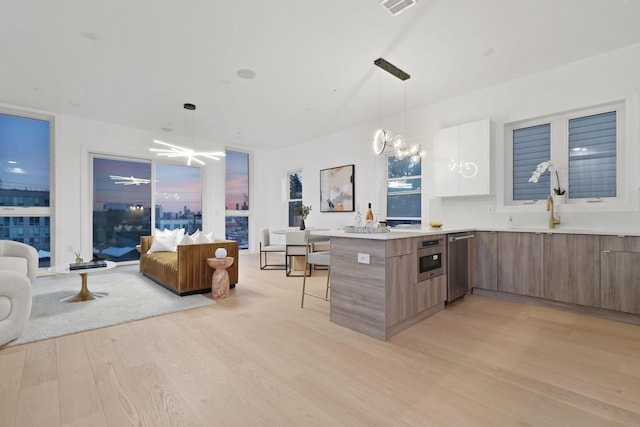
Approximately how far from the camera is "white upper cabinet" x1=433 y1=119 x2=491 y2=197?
4.18m

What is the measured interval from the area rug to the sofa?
0.44ft

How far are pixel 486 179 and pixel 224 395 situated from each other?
4124 mm

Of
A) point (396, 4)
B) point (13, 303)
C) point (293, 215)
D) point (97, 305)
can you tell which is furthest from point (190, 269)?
point (293, 215)

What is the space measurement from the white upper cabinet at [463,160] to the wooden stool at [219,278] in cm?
344

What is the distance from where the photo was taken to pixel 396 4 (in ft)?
8.45

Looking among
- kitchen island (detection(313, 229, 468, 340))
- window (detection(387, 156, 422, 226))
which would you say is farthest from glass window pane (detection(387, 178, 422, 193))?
kitchen island (detection(313, 229, 468, 340))

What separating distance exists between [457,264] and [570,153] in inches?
82.4

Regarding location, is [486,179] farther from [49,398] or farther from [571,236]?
[49,398]

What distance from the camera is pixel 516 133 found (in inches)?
165

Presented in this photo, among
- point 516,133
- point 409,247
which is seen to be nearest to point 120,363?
point 409,247

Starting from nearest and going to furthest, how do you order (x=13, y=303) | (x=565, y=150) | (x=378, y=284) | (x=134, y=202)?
(x=13, y=303)
(x=378, y=284)
(x=565, y=150)
(x=134, y=202)

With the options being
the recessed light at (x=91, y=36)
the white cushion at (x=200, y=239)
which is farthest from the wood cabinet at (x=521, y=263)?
the recessed light at (x=91, y=36)

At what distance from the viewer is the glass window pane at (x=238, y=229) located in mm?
7841

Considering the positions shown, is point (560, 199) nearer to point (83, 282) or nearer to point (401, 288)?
point (401, 288)
